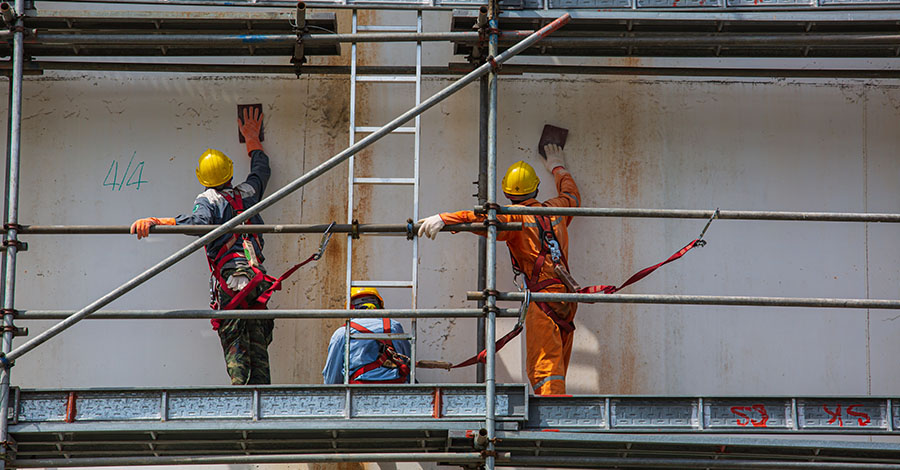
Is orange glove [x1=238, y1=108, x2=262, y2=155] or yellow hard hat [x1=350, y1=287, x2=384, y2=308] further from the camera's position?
orange glove [x1=238, y1=108, x2=262, y2=155]

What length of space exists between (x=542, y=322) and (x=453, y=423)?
1.44m

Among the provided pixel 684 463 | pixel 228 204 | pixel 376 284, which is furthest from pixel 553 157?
pixel 684 463

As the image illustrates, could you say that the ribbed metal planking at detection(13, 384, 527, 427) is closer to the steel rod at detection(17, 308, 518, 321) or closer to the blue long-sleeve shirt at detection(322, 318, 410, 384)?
the steel rod at detection(17, 308, 518, 321)

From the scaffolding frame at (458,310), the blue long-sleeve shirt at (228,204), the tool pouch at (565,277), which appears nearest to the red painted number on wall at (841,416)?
the scaffolding frame at (458,310)

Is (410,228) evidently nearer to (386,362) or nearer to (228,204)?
(386,362)

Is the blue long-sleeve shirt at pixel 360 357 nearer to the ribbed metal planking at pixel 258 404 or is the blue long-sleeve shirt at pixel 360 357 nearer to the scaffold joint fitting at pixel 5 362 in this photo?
the ribbed metal planking at pixel 258 404

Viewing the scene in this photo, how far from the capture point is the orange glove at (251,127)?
1136 centimetres

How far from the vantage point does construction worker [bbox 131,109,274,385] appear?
1033 cm

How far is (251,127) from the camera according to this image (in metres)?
11.4

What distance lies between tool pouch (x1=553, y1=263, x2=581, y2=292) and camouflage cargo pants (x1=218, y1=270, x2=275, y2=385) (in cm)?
248

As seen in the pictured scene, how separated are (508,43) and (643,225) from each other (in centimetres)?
245

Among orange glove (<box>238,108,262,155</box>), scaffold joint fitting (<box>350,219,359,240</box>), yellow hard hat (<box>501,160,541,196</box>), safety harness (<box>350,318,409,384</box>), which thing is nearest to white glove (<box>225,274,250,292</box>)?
safety harness (<box>350,318,409,384</box>)

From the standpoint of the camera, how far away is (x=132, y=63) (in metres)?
11.2

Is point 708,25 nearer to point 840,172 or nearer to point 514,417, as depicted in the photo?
point 840,172
